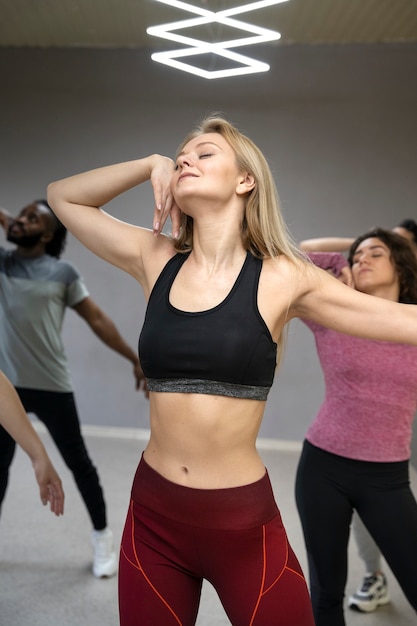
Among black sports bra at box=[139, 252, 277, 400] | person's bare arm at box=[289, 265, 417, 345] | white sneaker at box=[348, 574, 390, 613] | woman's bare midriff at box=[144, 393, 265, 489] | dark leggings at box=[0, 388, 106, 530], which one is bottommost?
white sneaker at box=[348, 574, 390, 613]

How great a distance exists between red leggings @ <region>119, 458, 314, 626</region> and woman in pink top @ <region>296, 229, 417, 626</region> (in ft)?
1.83

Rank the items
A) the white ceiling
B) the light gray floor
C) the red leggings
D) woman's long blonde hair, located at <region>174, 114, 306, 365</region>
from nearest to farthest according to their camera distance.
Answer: the red leggings → woman's long blonde hair, located at <region>174, 114, 306, 365</region> → the light gray floor → the white ceiling

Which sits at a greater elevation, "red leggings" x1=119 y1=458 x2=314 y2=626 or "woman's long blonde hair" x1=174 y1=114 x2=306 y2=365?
"woman's long blonde hair" x1=174 y1=114 x2=306 y2=365

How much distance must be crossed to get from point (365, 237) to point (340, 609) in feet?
3.64

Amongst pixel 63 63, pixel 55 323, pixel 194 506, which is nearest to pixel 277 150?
pixel 63 63

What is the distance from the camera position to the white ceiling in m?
4.05

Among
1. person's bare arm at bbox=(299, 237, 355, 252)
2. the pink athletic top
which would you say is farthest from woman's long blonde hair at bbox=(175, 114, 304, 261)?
person's bare arm at bbox=(299, 237, 355, 252)

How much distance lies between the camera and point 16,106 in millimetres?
4727

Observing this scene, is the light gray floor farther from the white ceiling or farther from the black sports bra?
the white ceiling

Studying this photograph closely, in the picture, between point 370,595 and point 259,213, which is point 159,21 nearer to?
point 259,213

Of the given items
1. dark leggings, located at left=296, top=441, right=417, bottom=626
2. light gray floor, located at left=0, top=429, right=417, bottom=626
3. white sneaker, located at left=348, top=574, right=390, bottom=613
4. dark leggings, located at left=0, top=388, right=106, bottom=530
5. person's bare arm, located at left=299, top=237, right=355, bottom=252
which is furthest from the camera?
person's bare arm, located at left=299, top=237, right=355, bottom=252

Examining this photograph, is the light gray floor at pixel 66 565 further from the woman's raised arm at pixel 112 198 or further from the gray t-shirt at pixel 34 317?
the woman's raised arm at pixel 112 198

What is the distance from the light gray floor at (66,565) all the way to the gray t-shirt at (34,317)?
75 centimetres

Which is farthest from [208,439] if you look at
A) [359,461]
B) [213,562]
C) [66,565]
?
[66,565]
